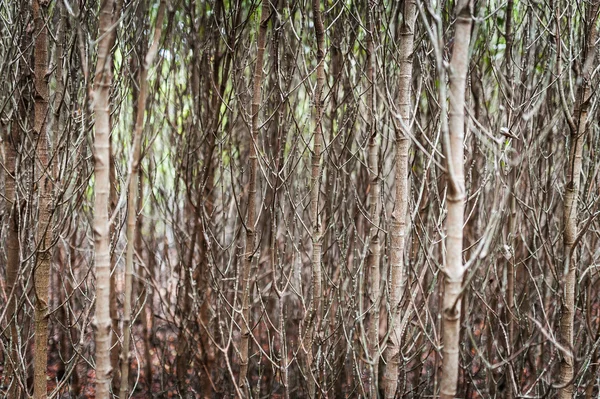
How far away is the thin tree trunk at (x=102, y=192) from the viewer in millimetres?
1347

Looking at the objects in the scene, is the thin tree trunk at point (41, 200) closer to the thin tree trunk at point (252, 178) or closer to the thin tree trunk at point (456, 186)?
the thin tree trunk at point (252, 178)

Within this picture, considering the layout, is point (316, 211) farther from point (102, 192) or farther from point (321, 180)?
point (102, 192)

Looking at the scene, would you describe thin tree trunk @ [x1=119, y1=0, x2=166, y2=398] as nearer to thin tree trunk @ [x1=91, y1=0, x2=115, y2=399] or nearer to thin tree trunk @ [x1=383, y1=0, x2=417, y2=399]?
thin tree trunk @ [x1=91, y1=0, x2=115, y2=399]

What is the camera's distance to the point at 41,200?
202 cm

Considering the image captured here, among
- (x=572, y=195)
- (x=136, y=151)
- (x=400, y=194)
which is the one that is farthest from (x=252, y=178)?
(x=572, y=195)

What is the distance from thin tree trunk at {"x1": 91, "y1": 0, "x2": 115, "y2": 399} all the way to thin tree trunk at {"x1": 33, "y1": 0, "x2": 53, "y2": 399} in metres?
0.68

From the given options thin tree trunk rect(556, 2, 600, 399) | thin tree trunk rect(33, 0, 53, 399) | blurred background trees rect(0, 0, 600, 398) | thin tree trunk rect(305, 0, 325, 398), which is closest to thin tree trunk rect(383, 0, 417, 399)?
blurred background trees rect(0, 0, 600, 398)

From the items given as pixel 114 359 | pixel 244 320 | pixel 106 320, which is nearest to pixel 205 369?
pixel 114 359

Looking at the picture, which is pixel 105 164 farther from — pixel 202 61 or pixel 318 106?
pixel 202 61

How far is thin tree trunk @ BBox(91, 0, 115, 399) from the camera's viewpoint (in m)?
1.35

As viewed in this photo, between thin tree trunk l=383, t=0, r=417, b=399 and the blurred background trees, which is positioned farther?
thin tree trunk l=383, t=0, r=417, b=399

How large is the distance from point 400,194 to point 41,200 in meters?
1.34

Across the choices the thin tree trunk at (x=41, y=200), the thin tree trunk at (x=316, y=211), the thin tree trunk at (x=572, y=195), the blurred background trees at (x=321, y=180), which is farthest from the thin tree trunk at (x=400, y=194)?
the thin tree trunk at (x=41, y=200)

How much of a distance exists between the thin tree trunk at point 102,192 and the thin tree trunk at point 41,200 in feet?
2.24
